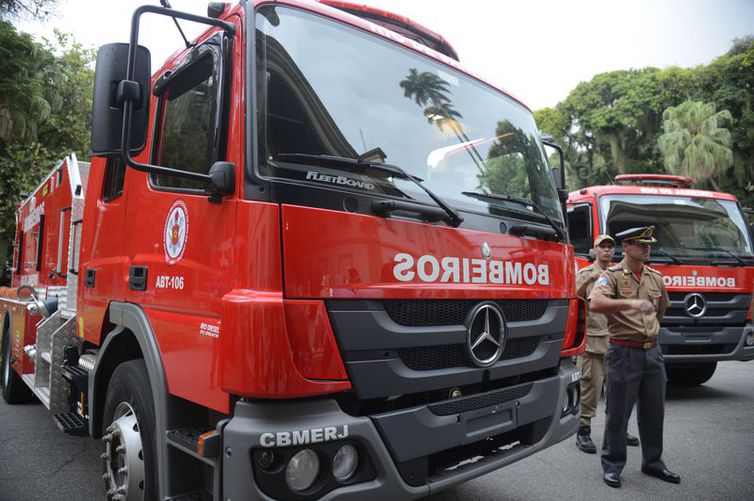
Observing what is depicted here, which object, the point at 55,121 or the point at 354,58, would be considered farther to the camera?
the point at 55,121

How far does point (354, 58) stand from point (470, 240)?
0.96 meters

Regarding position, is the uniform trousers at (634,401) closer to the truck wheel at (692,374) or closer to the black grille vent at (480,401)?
the black grille vent at (480,401)

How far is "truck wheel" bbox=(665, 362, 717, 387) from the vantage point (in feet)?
23.6

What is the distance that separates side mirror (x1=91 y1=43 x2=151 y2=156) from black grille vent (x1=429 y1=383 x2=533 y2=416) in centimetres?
161

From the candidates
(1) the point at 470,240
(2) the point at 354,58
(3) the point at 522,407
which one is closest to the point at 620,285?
(3) the point at 522,407

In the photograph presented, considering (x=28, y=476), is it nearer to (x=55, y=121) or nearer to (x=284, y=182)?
(x=284, y=182)

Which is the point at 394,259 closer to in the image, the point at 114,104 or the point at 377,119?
the point at 377,119

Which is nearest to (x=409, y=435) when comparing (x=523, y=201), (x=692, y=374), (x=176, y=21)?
(x=523, y=201)

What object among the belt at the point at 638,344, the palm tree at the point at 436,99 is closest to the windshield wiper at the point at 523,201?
the palm tree at the point at 436,99

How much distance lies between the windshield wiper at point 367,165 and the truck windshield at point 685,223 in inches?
180

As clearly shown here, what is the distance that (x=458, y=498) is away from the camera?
357 cm

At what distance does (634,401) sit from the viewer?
3939 mm

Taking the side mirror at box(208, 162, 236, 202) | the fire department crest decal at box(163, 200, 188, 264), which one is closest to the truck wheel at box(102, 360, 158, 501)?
the fire department crest decal at box(163, 200, 188, 264)

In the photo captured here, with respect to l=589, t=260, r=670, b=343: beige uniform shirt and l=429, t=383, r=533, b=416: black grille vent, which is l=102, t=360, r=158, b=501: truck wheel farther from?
l=589, t=260, r=670, b=343: beige uniform shirt
